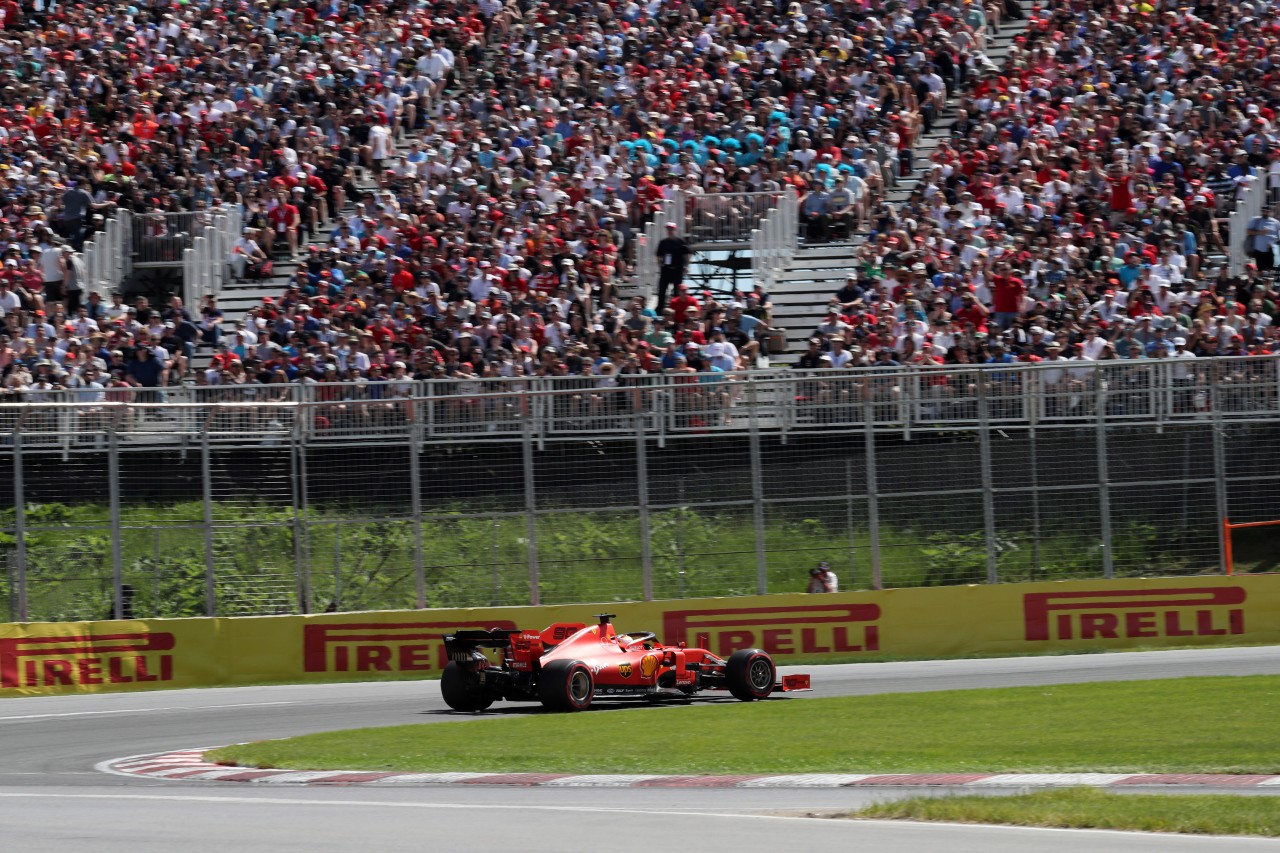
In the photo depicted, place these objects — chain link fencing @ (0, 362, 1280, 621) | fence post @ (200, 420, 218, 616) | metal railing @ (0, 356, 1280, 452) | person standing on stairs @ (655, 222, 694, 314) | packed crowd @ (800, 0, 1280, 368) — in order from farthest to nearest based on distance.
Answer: person standing on stairs @ (655, 222, 694, 314) → packed crowd @ (800, 0, 1280, 368) → fence post @ (200, 420, 218, 616) → chain link fencing @ (0, 362, 1280, 621) → metal railing @ (0, 356, 1280, 452)

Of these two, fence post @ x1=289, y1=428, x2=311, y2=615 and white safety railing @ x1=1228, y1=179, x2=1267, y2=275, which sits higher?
white safety railing @ x1=1228, y1=179, x2=1267, y2=275

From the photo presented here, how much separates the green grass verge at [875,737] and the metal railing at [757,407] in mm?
4546

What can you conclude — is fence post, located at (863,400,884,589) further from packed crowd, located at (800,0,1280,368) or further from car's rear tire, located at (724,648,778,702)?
car's rear tire, located at (724,648,778,702)

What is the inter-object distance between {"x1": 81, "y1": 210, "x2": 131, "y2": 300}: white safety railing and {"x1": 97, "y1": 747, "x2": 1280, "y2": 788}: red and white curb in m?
17.8

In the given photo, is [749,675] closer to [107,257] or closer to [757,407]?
[757,407]

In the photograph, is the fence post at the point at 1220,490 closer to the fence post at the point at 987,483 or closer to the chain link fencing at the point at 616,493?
the chain link fencing at the point at 616,493

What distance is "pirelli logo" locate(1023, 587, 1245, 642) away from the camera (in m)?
22.0

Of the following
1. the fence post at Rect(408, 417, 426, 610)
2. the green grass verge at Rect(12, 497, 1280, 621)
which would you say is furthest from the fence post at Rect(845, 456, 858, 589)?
the fence post at Rect(408, 417, 426, 610)

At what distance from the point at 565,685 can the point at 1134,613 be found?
815 cm

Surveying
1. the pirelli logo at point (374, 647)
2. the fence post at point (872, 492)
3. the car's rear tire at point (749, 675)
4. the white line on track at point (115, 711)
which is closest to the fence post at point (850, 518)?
the fence post at point (872, 492)

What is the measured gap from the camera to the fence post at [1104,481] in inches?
848

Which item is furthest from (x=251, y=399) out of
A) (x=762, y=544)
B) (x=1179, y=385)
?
(x=1179, y=385)

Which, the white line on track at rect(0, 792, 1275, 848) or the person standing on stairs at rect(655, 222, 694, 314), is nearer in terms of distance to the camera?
the white line on track at rect(0, 792, 1275, 848)

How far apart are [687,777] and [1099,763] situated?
9.33 ft
